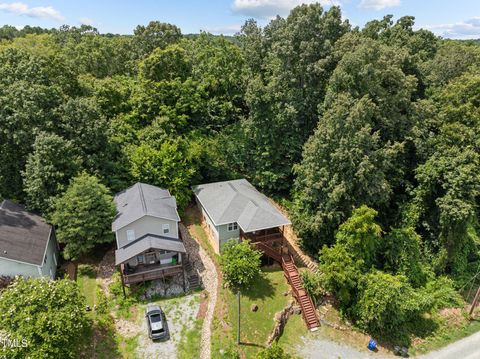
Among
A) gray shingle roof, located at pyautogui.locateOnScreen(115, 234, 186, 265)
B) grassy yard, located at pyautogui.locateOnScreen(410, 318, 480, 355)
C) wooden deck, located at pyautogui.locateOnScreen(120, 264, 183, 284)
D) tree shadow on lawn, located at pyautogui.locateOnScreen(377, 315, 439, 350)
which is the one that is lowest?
grassy yard, located at pyautogui.locateOnScreen(410, 318, 480, 355)

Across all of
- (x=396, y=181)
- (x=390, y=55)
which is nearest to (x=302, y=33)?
(x=390, y=55)

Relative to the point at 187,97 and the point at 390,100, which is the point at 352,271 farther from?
the point at 187,97

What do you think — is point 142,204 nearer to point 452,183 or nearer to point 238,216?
point 238,216

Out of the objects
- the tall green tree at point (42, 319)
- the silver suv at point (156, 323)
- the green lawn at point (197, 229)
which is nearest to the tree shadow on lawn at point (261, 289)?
the green lawn at point (197, 229)

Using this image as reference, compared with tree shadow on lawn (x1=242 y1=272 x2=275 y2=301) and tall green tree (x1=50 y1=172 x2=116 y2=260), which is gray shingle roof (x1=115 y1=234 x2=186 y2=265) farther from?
tree shadow on lawn (x1=242 y1=272 x2=275 y2=301)

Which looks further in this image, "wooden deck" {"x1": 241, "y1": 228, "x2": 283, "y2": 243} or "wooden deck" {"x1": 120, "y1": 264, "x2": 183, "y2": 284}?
"wooden deck" {"x1": 241, "y1": 228, "x2": 283, "y2": 243}

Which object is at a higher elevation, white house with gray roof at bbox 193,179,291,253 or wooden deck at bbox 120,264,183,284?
white house with gray roof at bbox 193,179,291,253

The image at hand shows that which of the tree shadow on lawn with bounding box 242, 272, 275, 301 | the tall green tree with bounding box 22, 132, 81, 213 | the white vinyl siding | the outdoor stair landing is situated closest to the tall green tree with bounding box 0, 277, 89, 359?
the white vinyl siding
